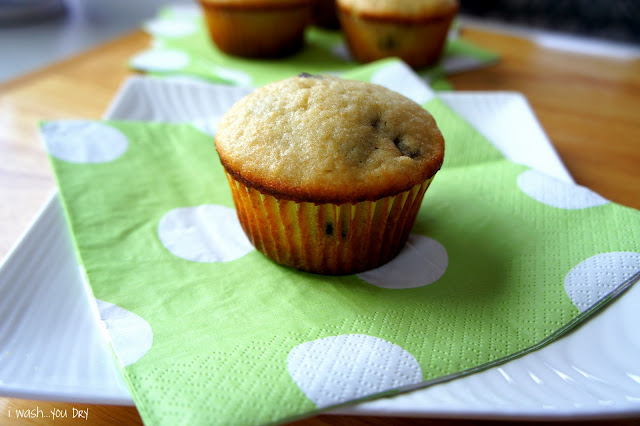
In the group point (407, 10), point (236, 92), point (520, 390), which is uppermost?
point (407, 10)

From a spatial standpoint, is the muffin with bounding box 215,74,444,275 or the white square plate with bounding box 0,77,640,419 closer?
the white square plate with bounding box 0,77,640,419

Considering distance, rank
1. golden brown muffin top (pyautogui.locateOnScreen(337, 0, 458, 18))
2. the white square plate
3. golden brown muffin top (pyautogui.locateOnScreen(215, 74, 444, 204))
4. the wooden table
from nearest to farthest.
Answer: the white square plate, golden brown muffin top (pyautogui.locateOnScreen(215, 74, 444, 204)), the wooden table, golden brown muffin top (pyautogui.locateOnScreen(337, 0, 458, 18))

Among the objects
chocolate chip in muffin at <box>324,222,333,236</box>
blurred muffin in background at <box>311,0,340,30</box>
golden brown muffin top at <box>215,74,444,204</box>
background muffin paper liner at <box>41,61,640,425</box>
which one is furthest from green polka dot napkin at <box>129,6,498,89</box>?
chocolate chip in muffin at <box>324,222,333,236</box>

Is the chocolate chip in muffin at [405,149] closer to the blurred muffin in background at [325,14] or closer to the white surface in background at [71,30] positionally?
the blurred muffin in background at [325,14]

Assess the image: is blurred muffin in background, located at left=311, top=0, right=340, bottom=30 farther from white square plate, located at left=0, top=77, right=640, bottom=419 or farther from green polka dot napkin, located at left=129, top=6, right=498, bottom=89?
white square plate, located at left=0, top=77, right=640, bottom=419

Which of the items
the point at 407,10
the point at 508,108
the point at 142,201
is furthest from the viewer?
the point at 407,10

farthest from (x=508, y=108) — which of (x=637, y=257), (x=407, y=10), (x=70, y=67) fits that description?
(x=70, y=67)

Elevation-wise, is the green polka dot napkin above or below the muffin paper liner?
above

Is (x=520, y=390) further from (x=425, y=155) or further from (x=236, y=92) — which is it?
(x=236, y=92)
